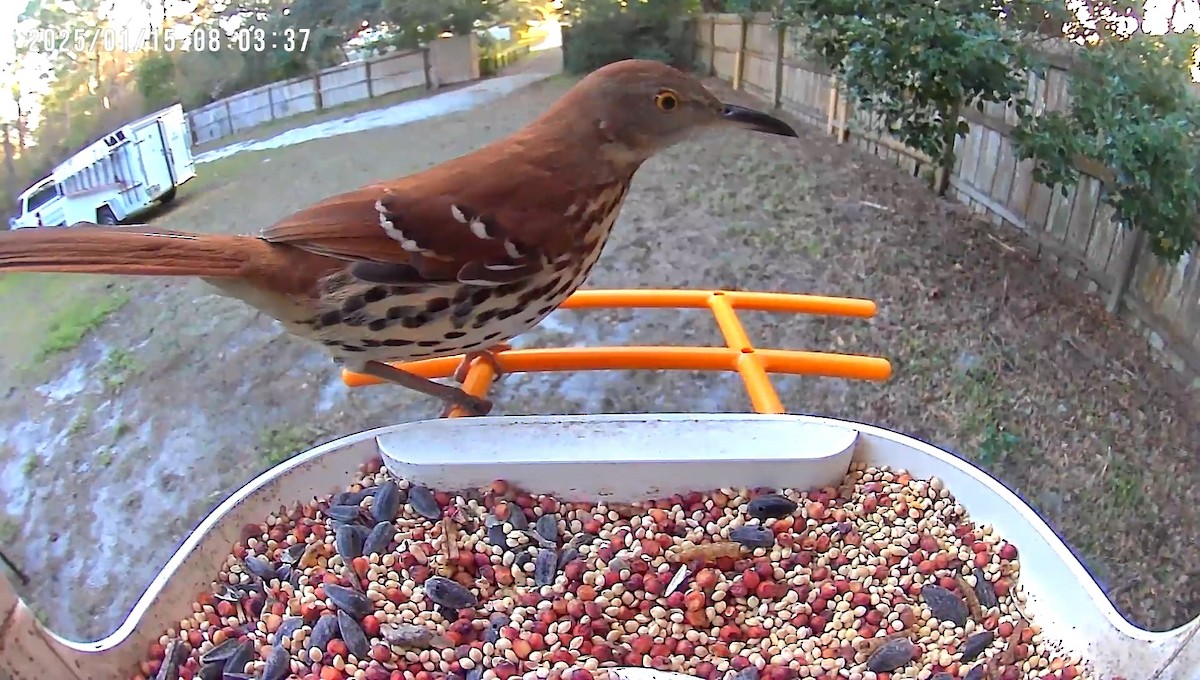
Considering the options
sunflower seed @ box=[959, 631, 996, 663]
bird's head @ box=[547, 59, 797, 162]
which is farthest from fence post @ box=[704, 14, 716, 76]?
sunflower seed @ box=[959, 631, 996, 663]

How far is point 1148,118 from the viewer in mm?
1700

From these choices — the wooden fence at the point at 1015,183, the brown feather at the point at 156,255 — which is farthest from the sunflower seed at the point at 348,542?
the wooden fence at the point at 1015,183

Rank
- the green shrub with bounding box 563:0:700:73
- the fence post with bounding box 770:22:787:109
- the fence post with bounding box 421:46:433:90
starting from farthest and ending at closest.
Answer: the fence post with bounding box 770:22:787:109
the green shrub with bounding box 563:0:700:73
the fence post with bounding box 421:46:433:90

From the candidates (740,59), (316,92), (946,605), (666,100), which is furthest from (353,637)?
(740,59)

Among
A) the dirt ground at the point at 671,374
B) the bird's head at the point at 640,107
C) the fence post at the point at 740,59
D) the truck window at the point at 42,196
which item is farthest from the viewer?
the fence post at the point at 740,59

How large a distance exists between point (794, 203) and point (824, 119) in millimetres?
410

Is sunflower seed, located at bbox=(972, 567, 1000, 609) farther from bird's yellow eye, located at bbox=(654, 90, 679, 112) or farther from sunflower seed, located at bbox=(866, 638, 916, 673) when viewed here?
bird's yellow eye, located at bbox=(654, 90, 679, 112)

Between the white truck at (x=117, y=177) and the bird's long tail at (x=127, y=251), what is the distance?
0.75 feet

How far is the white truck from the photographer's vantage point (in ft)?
3.18

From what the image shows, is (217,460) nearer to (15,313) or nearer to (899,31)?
(15,313)

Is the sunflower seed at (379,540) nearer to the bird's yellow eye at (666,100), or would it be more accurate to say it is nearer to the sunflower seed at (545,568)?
the sunflower seed at (545,568)

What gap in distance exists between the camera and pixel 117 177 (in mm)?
1026

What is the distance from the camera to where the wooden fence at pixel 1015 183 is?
70.6 inches

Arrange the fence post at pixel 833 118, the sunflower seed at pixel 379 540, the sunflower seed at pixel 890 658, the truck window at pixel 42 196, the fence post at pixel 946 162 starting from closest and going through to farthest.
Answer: the sunflower seed at pixel 890 658
the sunflower seed at pixel 379 540
the truck window at pixel 42 196
the fence post at pixel 946 162
the fence post at pixel 833 118
